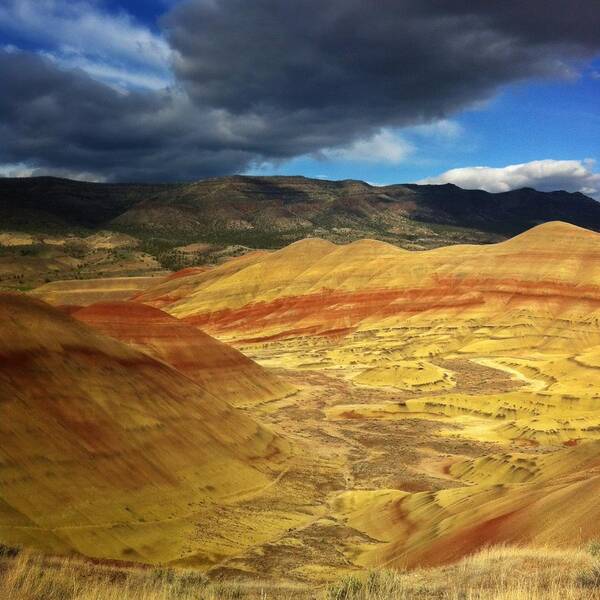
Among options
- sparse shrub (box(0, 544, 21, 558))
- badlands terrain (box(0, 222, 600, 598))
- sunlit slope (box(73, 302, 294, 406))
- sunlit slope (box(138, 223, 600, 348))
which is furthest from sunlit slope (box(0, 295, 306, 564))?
sunlit slope (box(138, 223, 600, 348))

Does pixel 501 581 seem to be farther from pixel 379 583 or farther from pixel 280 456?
pixel 280 456

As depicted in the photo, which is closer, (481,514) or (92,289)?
(481,514)

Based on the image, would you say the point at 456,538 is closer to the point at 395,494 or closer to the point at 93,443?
the point at 395,494

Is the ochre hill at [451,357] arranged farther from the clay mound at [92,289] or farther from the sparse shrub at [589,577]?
the clay mound at [92,289]

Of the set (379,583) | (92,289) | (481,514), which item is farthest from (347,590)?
(92,289)

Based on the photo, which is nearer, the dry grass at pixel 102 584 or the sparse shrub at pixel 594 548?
the dry grass at pixel 102 584

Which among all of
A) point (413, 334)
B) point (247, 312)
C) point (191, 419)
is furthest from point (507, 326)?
point (191, 419)

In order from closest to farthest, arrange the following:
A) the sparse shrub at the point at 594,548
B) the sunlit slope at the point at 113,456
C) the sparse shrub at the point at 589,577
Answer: the sparse shrub at the point at 589,577, the sparse shrub at the point at 594,548, the sunlit slope at the point at 113,456

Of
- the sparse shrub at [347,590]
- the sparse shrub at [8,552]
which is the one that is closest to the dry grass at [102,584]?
the sparse shrub at [8,552]
